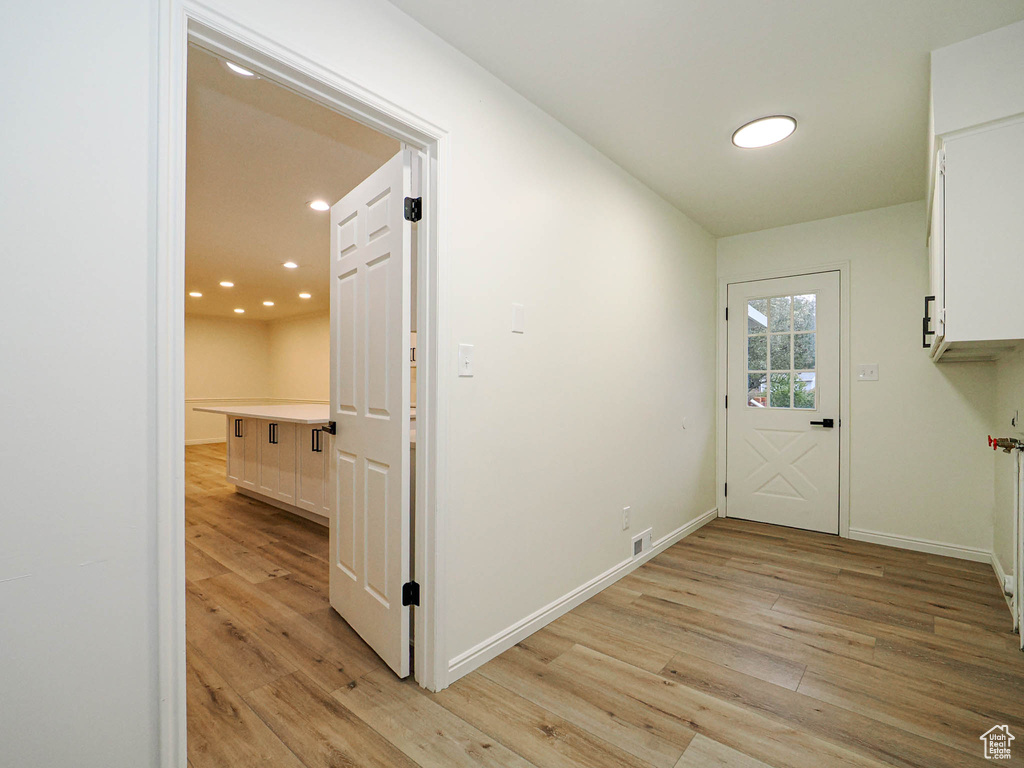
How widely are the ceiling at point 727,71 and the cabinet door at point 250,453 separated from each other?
425 centimetres

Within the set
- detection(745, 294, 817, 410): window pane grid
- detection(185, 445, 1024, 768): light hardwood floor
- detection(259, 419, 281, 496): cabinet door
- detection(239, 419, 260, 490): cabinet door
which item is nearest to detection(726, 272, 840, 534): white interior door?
detection(745, 294, 817, 410): window pane grid

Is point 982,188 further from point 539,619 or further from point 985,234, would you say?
point 539,619

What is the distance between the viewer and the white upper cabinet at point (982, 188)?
68.1 inches

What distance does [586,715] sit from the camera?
Result: 5.68ft

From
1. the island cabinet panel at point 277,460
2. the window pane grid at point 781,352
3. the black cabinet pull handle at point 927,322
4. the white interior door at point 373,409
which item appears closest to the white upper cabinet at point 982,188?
the black cabinet pull handle at point 927,322

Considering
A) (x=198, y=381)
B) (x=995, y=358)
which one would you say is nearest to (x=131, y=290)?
(x=995, y=358)

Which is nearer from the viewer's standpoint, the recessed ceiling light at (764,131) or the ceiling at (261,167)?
the ceiling at (261,167)

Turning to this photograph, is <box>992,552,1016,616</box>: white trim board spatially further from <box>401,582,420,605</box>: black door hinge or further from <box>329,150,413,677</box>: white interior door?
<box>329,150,413,677</box>: white interior door

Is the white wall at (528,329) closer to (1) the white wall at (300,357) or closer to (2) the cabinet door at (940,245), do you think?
(2) the cabinet door at (940,245)

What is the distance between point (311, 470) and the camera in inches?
162

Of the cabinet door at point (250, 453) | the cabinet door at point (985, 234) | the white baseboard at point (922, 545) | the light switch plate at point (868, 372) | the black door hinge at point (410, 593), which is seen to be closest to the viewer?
the cabinet door at point (985, 234)

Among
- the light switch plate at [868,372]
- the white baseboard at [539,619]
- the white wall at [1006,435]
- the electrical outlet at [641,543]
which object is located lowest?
the white baseboard at [539,619]

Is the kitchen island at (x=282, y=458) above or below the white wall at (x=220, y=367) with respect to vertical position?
below

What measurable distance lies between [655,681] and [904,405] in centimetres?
303
